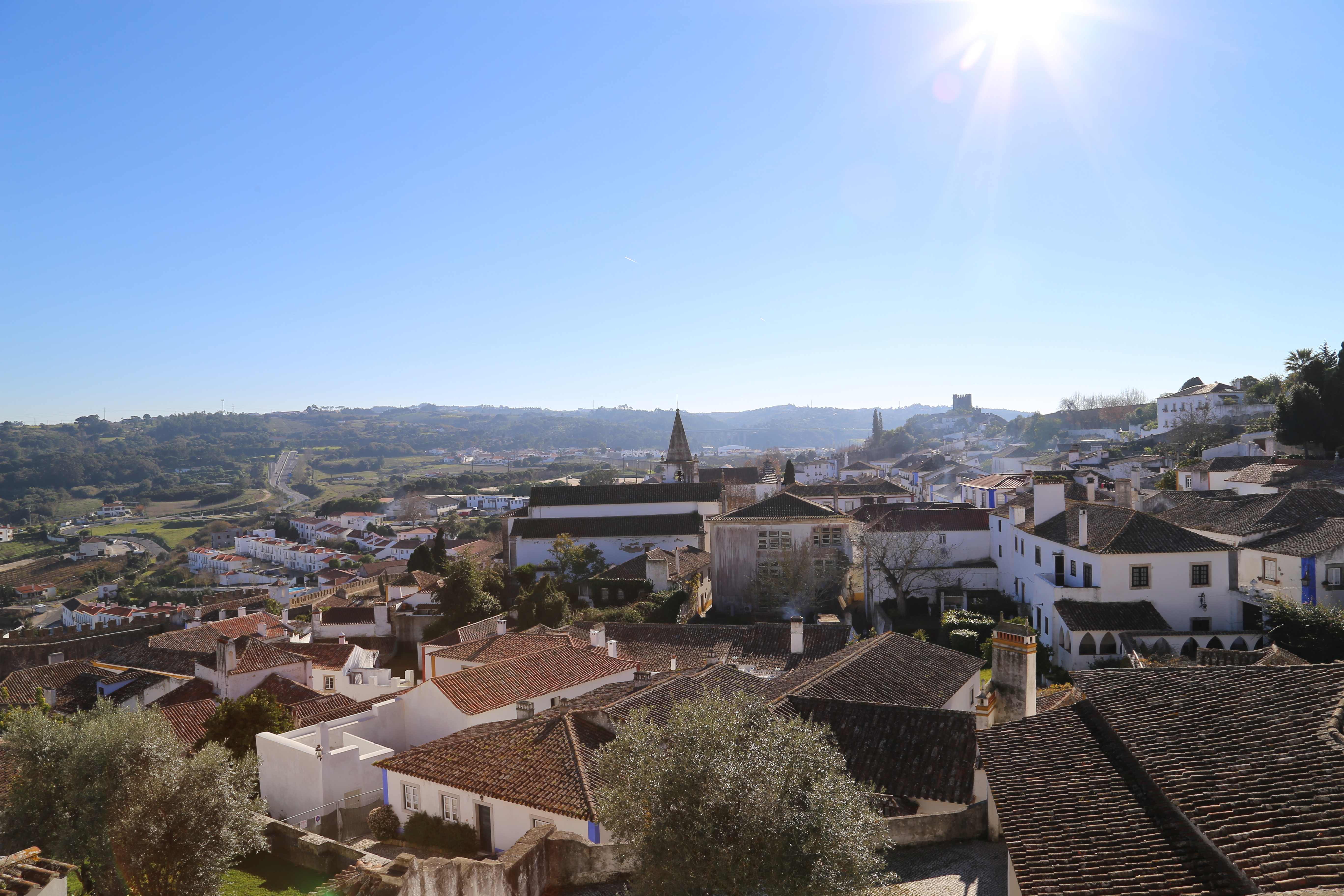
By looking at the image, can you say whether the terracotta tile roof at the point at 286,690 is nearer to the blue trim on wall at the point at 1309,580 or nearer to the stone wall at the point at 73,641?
the stone wall at the point at 73,641

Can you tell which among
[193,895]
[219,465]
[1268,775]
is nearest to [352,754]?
[193,895]

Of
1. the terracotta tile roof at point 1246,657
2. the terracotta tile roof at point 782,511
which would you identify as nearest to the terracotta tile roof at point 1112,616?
the terracotta tile roof at point 1246,657

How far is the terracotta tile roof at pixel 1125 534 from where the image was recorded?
26.5 metres

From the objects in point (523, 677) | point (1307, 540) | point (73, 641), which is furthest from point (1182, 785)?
point (73, 641)

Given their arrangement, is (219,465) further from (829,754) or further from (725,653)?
(829,754)

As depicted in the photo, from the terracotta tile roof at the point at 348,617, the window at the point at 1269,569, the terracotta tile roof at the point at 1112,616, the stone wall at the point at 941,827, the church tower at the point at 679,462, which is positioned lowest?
the terracotta tile roof at the point at 348,617

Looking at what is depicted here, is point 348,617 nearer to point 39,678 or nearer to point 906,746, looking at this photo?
point 39,678

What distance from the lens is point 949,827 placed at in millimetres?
10555

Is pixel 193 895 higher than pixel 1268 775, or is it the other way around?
pixel 1268 775

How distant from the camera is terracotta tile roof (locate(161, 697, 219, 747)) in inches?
790

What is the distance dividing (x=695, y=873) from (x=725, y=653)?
1769 cm

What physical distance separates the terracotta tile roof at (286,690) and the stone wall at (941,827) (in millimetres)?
18820

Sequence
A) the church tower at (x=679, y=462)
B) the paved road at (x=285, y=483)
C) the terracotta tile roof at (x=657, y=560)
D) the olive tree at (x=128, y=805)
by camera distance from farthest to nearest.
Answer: the paved road at (x=285, y=483) < the church tower at (x=679, y=462) < the terracotta tile roof at (x=657, y=560) < the olive tree at (x=128, y=805)

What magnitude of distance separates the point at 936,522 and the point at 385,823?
2891 centimetres
